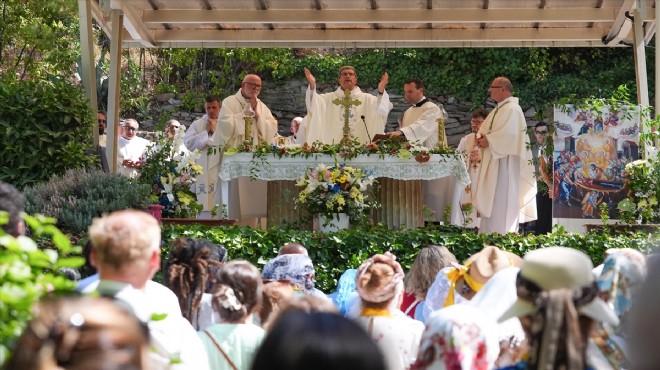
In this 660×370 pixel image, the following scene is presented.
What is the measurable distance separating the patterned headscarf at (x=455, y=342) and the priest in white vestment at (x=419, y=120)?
10.9 metres

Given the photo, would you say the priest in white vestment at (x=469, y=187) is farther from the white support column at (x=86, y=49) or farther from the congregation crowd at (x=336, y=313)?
the congregation crowd at (x=336, y=313)

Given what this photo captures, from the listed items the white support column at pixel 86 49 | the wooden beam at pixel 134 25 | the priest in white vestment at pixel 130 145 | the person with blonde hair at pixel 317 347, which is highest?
the wooden beam at pixel 134 25

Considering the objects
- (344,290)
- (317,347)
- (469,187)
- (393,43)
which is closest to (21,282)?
(317,347)

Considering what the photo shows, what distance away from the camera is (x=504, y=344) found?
5660 mm

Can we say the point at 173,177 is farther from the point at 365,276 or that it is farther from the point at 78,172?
the point at 365,276

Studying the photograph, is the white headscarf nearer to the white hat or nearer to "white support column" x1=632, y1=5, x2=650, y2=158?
the white hat

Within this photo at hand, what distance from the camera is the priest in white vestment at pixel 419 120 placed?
16.4 m

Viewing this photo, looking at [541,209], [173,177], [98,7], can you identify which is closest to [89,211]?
[173,177]

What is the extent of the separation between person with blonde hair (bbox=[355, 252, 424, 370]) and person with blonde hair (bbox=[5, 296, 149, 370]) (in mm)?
2914

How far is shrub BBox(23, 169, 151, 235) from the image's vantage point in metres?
12.0

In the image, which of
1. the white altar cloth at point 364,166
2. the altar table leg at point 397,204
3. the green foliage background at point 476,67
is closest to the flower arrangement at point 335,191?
the white altar cloth at point 364,166

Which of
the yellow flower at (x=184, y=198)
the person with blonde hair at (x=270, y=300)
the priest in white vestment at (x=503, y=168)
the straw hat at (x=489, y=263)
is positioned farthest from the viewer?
the priest in white vestment at (x=503, y=168)

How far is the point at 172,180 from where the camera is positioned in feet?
47.0

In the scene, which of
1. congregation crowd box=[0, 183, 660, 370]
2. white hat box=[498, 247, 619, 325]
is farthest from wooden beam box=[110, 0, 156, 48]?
white hat box=[498, 247, 619, 325]
